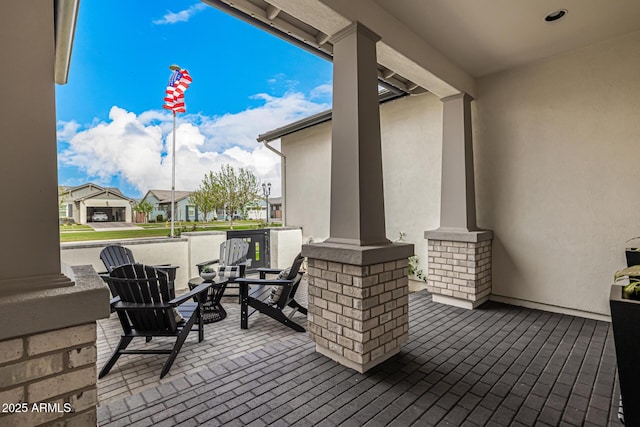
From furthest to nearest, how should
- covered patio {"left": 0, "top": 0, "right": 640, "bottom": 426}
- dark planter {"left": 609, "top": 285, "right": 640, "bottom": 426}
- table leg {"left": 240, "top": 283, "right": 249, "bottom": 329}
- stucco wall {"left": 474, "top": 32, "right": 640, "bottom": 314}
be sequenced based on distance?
table leg {"left": 240, "top": 283, "right": 249, "bottom": 329} < stucco wall {"left": 474, "top": 32, "right": 640, "bottom": 314} < dark planter {"left": 609, "top": 285, "right": 640, "bottom": 426} < covered patio {"left": 0, "top": 0, "right": 640, "bottom": 426}

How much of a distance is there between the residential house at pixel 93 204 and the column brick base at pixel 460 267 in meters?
5.62

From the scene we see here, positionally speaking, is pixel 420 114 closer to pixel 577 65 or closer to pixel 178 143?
pixel 577 65

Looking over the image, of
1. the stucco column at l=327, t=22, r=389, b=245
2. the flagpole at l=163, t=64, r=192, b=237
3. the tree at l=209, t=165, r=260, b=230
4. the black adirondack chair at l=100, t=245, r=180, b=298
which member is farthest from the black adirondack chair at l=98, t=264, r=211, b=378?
the tree at l=209, t=165, r=260, b=230

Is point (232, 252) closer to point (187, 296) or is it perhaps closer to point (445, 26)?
point (187, 296)

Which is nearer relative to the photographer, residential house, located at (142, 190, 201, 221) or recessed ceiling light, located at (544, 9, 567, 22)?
recessed ceiling light, located at (544, 9, 567, 22)

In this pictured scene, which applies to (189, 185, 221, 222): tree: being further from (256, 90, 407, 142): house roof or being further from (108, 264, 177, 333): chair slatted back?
(108, 264, 177, 333): chair slatted back

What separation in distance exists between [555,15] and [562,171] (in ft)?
5.74

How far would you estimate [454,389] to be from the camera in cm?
215

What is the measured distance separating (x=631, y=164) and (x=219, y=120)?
15263mm

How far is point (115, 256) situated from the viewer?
4465mm

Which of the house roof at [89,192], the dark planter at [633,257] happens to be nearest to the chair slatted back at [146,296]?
the house roof at [89,192]

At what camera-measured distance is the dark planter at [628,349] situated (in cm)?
144

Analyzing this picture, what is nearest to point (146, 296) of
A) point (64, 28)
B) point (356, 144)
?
point (356, 144)

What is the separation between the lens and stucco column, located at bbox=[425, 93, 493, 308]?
154 inches
